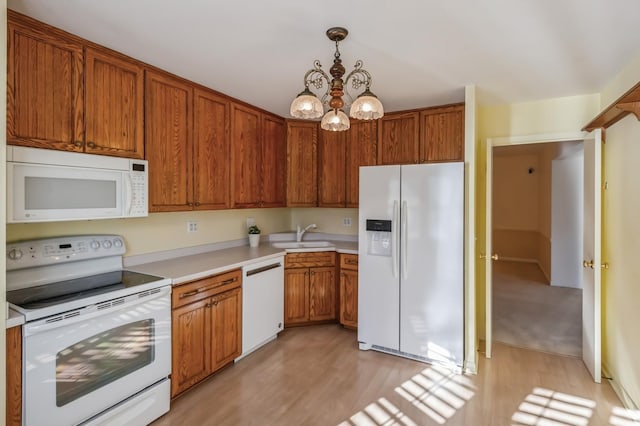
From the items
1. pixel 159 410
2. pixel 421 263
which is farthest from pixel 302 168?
pixel 159 410

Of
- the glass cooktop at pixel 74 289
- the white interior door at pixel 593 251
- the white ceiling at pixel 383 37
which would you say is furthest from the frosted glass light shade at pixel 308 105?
the white interior door at pixel 593 251

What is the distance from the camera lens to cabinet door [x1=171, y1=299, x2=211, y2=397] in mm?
2299

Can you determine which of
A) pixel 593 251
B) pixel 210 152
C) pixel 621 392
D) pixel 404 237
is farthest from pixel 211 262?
pixel 621 392

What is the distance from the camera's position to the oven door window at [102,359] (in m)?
1.71

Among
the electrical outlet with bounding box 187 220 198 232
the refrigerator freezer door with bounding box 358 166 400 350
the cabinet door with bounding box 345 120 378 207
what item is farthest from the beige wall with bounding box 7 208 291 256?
the refrigerator freezer door with bounding box 358 166 400 350

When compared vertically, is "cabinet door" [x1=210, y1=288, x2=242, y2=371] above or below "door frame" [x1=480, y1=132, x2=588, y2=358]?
below

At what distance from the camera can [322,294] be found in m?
3.68

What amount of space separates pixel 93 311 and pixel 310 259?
7.02ft

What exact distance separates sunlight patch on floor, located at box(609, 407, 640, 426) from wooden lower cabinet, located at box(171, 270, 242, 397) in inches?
109

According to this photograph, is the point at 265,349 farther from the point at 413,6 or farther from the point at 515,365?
the point at 413,6

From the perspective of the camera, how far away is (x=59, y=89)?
193 centimetres

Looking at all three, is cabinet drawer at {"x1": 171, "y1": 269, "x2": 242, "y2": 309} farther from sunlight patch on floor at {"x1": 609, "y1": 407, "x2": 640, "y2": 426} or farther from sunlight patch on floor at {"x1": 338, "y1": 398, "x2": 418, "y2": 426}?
sunlight patch on floor at {"x1": 609, "y1": 407, "x2": 640, "y2": 426}

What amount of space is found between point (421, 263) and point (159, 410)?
7.46 feet

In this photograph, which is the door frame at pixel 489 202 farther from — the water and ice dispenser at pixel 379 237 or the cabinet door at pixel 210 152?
the cabinet door at pixel 210 152
